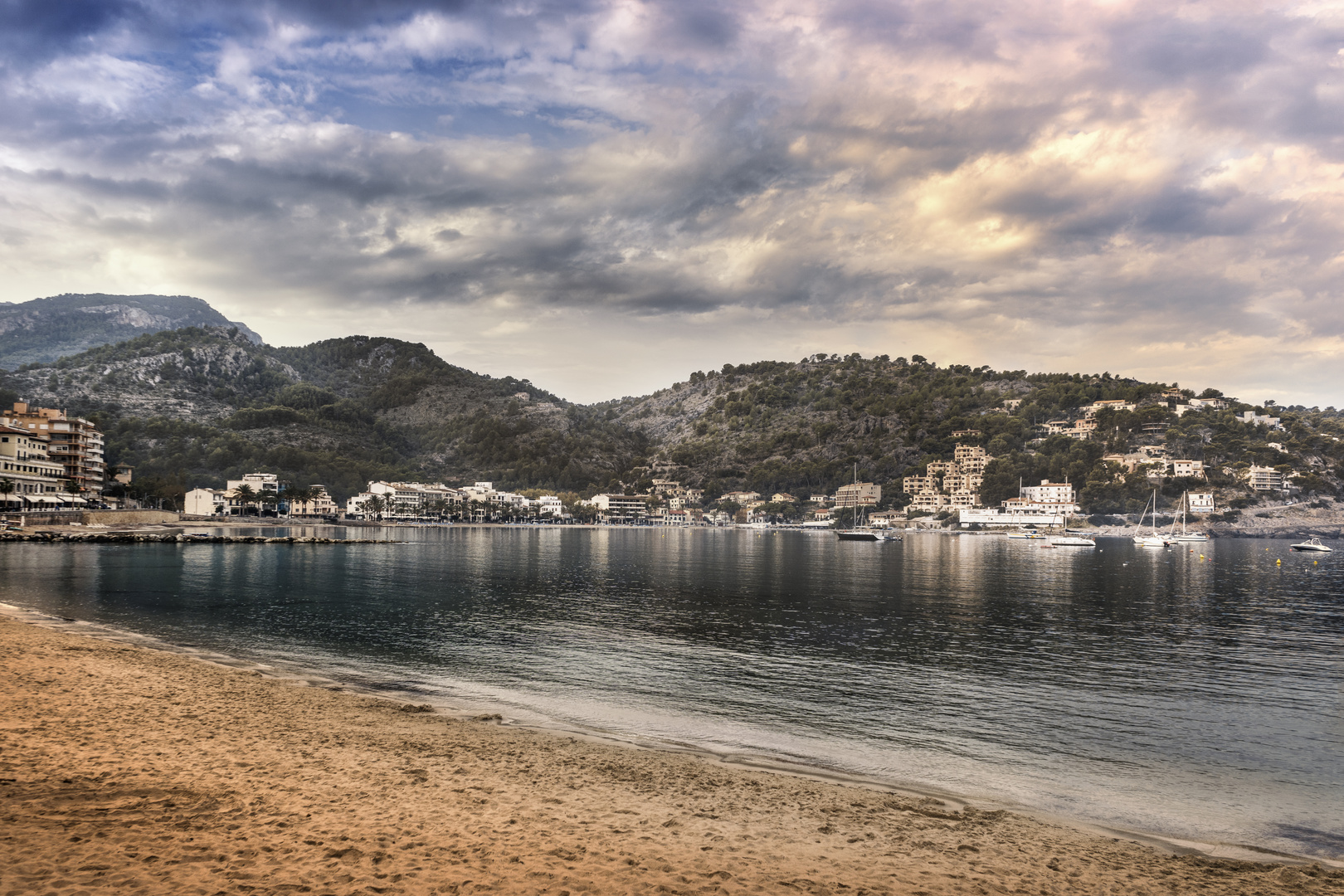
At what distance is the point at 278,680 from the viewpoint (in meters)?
19.4

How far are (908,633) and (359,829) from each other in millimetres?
27120

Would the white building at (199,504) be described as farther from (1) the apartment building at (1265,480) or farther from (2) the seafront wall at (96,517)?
(1) the apartment building at (1265,480)

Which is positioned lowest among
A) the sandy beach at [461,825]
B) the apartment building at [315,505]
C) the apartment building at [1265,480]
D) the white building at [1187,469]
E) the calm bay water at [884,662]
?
the apartment building at [315,505]

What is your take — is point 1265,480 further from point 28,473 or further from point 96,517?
point 28,473

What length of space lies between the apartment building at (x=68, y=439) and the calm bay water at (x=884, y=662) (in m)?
68.4

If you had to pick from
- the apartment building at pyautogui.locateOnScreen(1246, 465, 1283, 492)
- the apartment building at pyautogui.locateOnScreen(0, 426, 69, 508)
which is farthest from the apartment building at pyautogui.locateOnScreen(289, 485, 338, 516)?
the apartment building at pyautogui.locateOnScreen(1246, 465, 1283, 492)

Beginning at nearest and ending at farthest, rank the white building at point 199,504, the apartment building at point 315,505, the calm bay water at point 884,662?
the calm bay water at point 884,662 → the white building at point 199,504 → the apartment building at point 315,505

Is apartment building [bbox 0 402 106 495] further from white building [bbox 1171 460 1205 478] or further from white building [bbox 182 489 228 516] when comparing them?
white building [bbox 1171 460 1205 478]

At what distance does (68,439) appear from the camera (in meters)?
113

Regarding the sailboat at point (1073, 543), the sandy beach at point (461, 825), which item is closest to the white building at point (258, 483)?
the sailboat at point (1073, 543)

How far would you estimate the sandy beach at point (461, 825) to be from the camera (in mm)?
7336

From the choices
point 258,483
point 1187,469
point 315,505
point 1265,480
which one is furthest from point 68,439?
point 1265,480

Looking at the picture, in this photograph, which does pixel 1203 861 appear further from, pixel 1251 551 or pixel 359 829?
pixel 1251 551

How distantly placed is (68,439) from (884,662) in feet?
437
